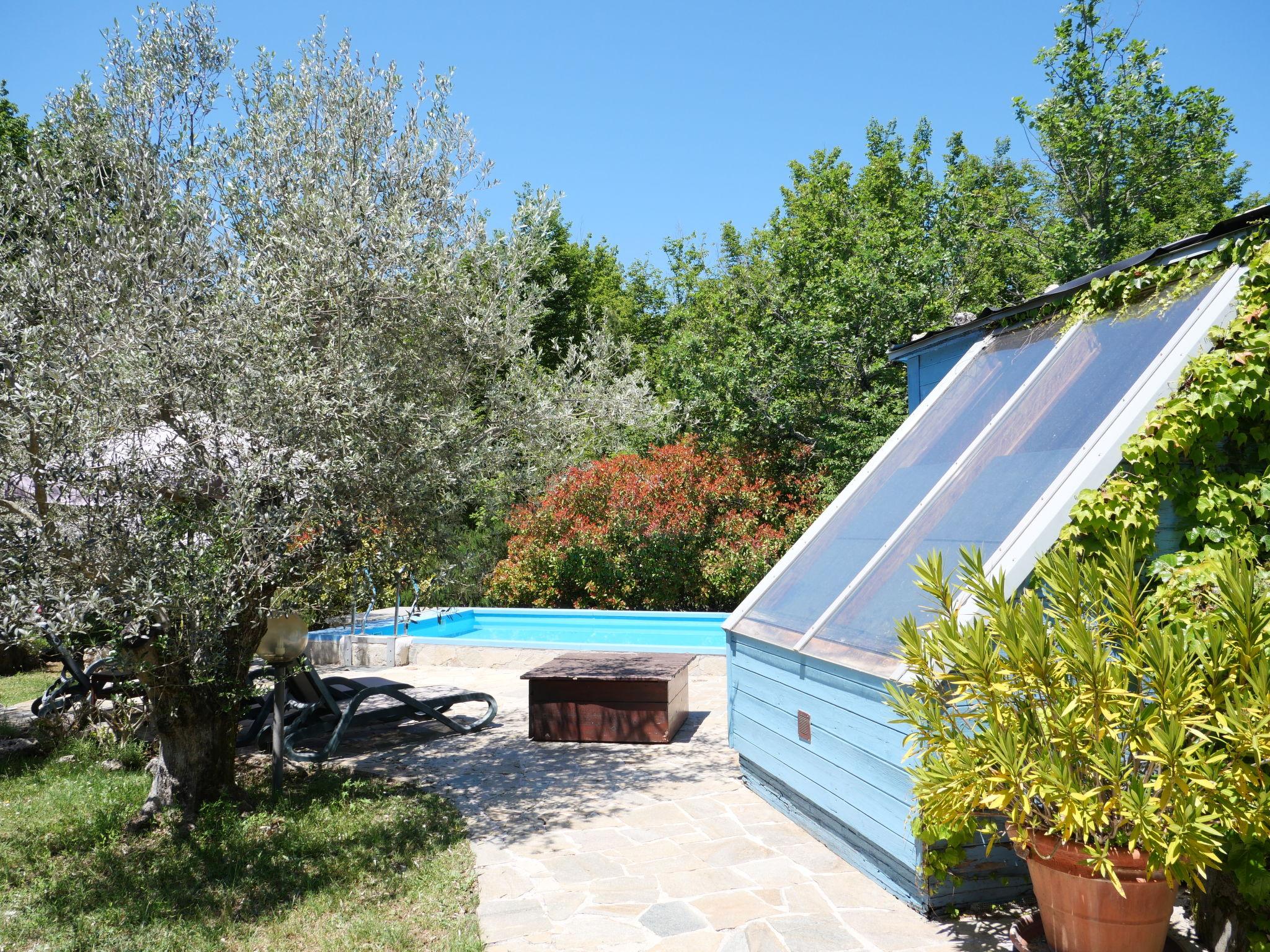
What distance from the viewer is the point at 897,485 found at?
5.55 metres

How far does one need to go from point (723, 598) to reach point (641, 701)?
7.52 m

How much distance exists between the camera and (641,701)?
24.5 feet

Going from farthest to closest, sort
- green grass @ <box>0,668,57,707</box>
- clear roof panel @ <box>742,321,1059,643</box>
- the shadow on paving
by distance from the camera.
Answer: green grass @ <box>0,668,57,707</box> < the shadow on paving < clear roof panel @ <box>742,321,1059,643</box>

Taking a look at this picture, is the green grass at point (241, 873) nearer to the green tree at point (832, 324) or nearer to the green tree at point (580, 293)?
the green tree at point (832, 324)

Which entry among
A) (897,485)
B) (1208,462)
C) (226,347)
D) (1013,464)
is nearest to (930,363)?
(897,485)

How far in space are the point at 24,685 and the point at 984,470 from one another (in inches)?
471

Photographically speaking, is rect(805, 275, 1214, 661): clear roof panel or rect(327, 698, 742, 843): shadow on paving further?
rect(327, 698, 742, 843): shadow on paving

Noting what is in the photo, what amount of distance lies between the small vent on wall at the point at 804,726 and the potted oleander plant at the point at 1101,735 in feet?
4.36

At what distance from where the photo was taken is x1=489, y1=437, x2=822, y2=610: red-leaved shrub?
13773 millimetres

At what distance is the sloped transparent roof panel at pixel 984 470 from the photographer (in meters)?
4.05

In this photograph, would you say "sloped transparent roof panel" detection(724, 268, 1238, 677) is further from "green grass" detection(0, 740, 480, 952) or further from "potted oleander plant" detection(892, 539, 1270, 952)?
"green grass" detection(0, 740, 480, 952)

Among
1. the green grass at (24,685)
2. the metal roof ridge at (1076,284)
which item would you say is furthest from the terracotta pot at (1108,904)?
the green grass at (24,685)

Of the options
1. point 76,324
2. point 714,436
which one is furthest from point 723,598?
point 76,324

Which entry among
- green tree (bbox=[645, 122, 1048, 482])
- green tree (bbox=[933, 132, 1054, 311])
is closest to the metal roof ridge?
green tree (bbox=[645, 122, 1048, 482])
